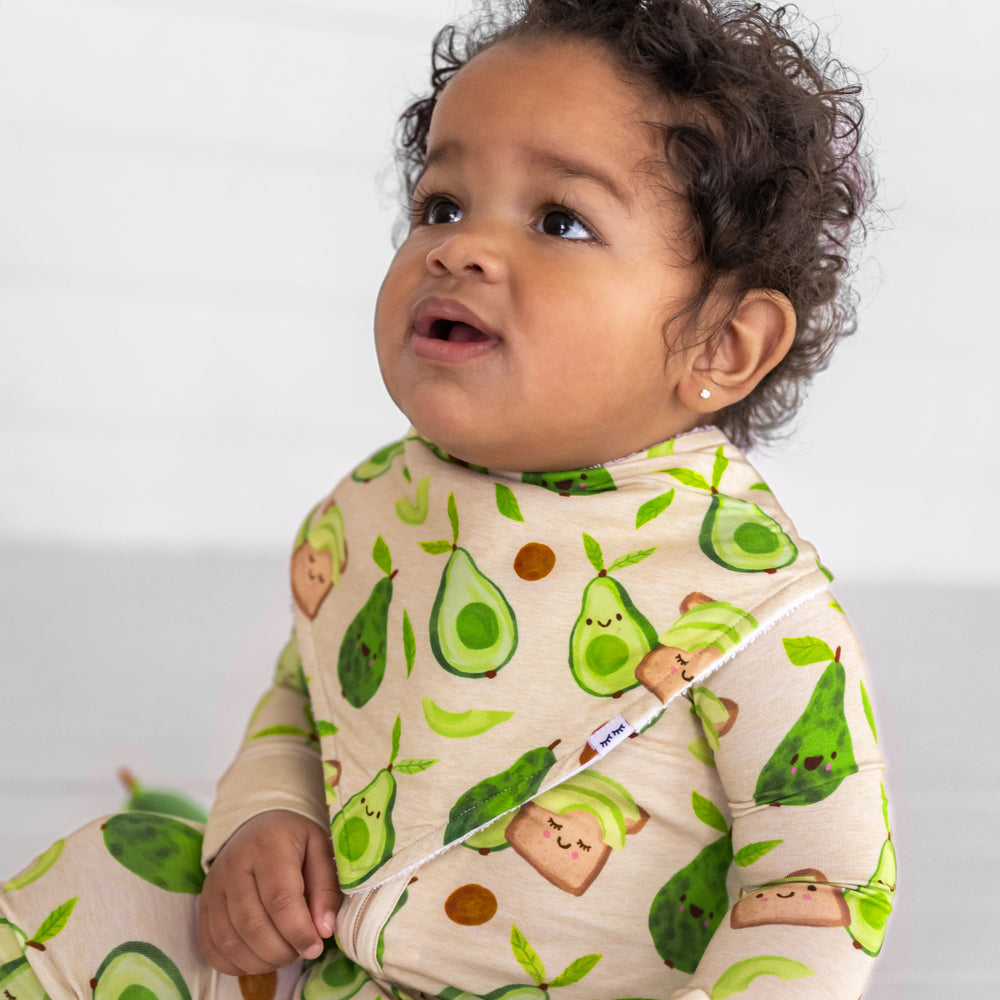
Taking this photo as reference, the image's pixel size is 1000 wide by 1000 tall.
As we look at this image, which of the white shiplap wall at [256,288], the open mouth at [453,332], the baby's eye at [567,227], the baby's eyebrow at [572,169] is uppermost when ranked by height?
the white shiplap wall at [256,288]

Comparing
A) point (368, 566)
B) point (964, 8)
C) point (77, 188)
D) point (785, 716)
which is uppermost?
point (964, 8)

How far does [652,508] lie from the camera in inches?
31.9

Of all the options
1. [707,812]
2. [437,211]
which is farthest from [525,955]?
[437,211]

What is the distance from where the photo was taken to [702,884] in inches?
31.1

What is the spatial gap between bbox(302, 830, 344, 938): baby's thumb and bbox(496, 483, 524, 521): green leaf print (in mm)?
244

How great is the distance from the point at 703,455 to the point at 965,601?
88 centimetres

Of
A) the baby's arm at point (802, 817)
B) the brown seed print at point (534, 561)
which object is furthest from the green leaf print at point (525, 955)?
the brown seed print at point (534, 561)

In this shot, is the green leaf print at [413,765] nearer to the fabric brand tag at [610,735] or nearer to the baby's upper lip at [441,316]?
the fabric brand tag at [610,735]

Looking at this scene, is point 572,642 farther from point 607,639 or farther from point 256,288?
point 256,288

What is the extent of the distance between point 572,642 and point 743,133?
13.0 inches

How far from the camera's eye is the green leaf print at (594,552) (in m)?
0.81

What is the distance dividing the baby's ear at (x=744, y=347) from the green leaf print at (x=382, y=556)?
8.9 inches

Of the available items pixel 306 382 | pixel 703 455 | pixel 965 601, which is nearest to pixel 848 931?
pixel 703 455

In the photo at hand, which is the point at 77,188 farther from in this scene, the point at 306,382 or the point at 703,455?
the point at 703,455
